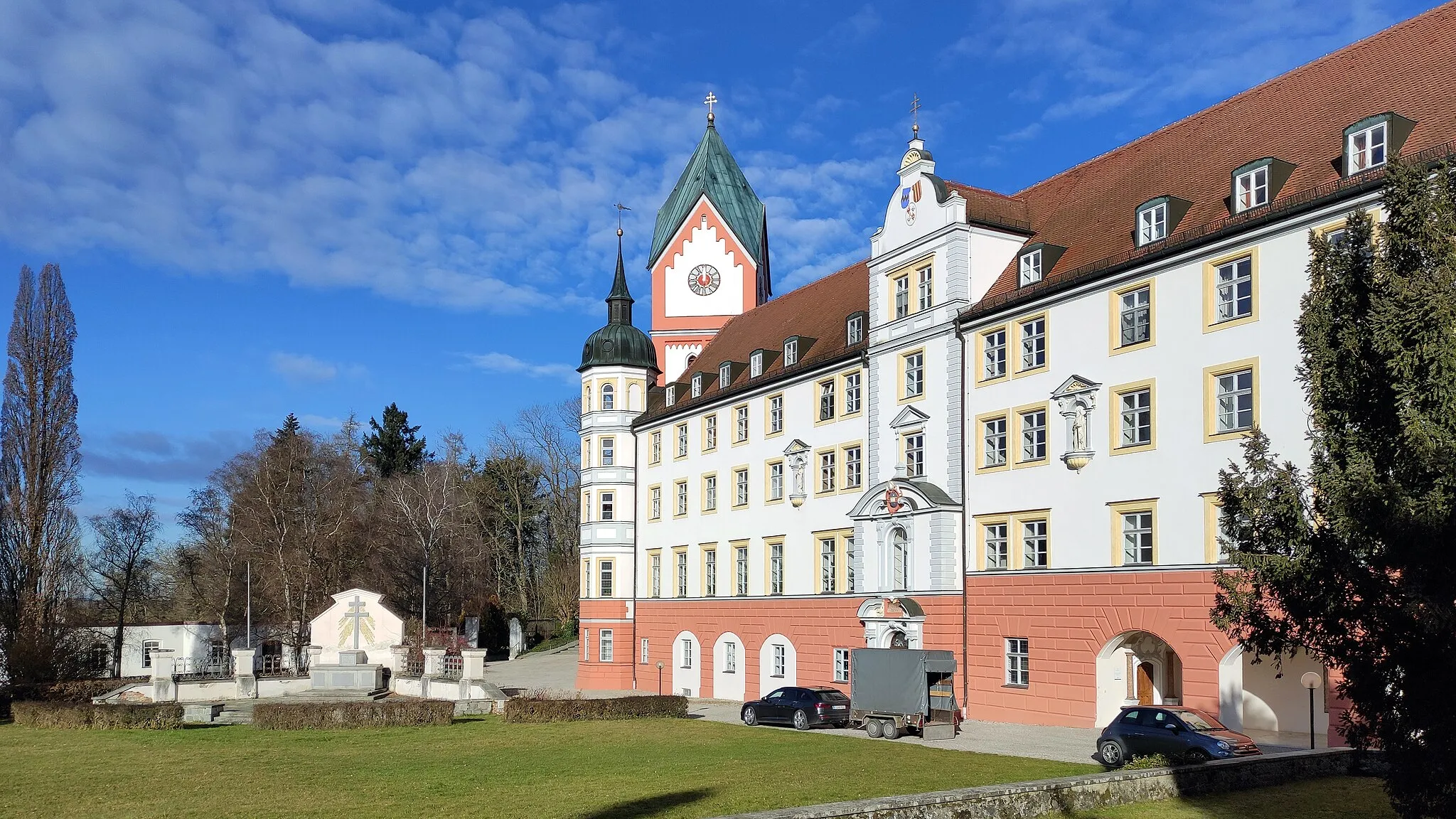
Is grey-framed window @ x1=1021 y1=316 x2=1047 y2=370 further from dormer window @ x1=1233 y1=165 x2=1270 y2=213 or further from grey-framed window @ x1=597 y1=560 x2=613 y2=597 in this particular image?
grey-framed window @ x1=597 y1=560 x2=613 y2=597

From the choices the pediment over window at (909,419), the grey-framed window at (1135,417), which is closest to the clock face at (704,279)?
the pediment over window at (909,419)

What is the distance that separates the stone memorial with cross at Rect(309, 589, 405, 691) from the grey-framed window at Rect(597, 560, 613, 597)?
1274cm

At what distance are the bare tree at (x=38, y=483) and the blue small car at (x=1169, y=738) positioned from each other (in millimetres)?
36168

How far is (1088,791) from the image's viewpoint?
54.3 ft

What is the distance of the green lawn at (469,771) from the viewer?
1728 centimetres

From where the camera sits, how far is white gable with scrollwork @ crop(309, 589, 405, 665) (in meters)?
45.8

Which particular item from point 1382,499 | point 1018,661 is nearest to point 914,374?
point 1018,661

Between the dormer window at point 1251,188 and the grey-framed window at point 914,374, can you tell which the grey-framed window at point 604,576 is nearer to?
the grey-framed window at point 914,374

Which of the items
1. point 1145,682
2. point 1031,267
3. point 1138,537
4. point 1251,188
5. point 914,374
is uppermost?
point 1251,188

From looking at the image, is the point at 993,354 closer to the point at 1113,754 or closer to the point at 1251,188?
the point at 1251,188

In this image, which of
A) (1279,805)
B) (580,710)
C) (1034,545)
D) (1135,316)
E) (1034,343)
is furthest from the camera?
(580,710)

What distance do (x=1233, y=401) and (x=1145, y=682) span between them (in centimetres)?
788

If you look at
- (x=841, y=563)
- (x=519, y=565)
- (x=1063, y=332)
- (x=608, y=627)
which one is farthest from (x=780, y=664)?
(x=519, y=565)

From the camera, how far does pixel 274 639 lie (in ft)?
222
